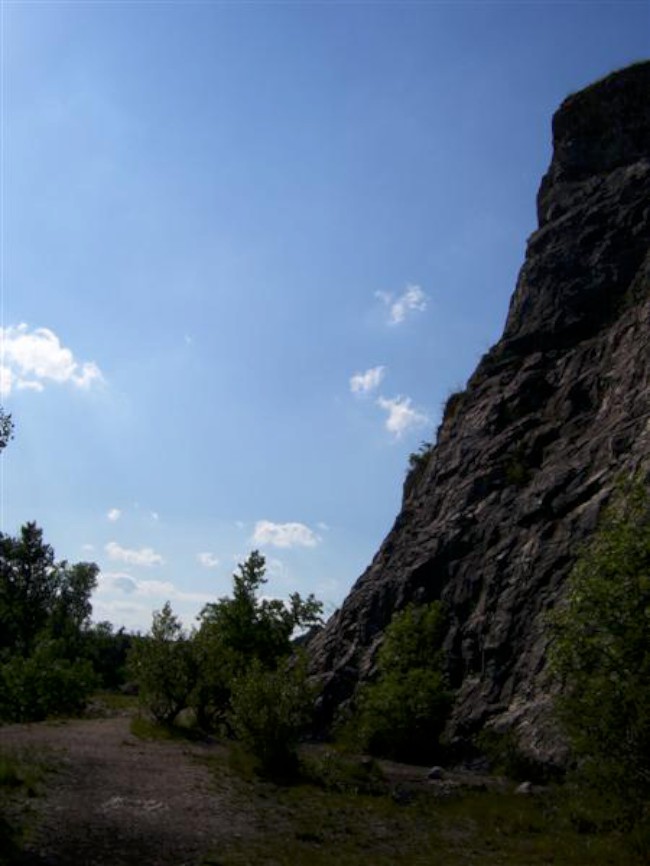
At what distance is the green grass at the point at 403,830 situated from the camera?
666 inches

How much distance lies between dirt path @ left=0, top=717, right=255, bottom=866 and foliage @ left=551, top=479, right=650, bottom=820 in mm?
8155

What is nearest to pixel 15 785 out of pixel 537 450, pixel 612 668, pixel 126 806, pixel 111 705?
pixel 126 806

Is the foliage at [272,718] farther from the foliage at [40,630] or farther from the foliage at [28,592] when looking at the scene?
the foliage at [28,592]

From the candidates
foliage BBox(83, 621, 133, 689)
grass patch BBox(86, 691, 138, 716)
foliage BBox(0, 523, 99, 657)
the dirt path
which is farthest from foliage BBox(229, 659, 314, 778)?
foliage BBox(0, 523, 99, 657)

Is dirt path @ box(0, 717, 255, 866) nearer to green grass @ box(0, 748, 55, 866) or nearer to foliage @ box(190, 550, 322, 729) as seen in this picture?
green grass @ box(0, 748, 55, 866)

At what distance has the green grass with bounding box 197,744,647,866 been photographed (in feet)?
55.5

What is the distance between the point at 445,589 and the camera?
40781 millimetres

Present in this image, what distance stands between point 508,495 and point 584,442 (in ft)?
16.0

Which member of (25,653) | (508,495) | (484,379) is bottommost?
(25,653)

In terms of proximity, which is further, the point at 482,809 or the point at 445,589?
the point at 445,589

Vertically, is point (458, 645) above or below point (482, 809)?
above

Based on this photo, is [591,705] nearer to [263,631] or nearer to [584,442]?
[584,442]

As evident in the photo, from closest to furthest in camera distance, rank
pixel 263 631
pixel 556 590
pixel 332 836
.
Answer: pixel 332 836 < pixel 556 590 < pixel 263 631

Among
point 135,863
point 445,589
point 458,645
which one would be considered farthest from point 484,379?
point 135,863
